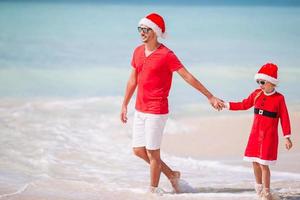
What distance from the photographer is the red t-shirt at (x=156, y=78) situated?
495 centimetres

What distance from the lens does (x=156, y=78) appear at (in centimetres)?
496

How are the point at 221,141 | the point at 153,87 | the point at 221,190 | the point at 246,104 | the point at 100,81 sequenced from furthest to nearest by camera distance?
the point at 100,81
the point at 221,141
the point at 221,190
the point at 153,87
the point at 246,104

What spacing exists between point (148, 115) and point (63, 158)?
5.59 ft

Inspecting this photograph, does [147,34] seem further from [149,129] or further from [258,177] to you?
[258,177]

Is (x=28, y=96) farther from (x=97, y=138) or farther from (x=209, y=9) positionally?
(x=209, y=9)

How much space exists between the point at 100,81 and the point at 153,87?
5255 mm

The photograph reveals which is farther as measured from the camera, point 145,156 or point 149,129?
point 145,156

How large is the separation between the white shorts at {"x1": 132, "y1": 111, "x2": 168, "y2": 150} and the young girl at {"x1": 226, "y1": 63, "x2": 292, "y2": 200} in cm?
57

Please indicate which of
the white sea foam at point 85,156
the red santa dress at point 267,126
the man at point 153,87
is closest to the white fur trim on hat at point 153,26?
the man at point 153,87

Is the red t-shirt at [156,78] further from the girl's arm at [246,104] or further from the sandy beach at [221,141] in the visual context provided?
the sandy beach at [221,141]

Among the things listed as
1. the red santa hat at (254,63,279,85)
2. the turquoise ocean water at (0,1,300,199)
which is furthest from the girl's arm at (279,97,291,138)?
the turquoise ocean water at (0,1,300,199)

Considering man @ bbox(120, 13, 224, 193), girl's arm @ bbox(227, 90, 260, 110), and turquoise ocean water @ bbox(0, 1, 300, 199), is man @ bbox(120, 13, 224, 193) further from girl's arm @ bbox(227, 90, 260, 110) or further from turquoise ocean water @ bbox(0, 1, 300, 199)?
turquoise ocean water @ bbox(0, 1, 300, 199)

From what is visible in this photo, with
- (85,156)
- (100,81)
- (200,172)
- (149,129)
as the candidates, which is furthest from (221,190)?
(100,81)

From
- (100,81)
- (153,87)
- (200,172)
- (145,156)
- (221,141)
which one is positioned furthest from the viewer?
(100,81)
